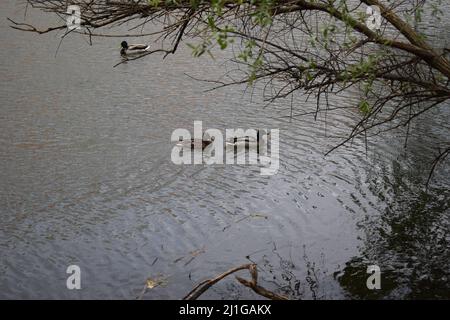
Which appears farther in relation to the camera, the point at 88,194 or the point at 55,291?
the point at 88,194

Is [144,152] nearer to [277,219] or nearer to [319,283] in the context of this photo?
[277,219]

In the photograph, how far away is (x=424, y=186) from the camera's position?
9703 mm

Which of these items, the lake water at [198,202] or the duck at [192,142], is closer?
the lake water at [198,202]

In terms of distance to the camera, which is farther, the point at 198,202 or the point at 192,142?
the point at 192,142

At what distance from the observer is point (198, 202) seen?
9.16 metres

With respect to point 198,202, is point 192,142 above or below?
above

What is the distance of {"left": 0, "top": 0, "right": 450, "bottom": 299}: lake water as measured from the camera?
7414mm

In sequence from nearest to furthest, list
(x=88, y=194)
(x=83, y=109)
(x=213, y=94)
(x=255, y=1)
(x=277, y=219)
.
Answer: (x=255, y=1) < (x=277, y=219) < (x=88, y=194) < (x=83, y=109) < (x=213, y=94)

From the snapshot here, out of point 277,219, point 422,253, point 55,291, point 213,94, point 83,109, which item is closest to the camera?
point 55,291

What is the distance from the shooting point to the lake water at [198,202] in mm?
7414

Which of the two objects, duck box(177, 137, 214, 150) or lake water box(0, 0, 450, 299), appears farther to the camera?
duck box(177, 137, 214, 150)
